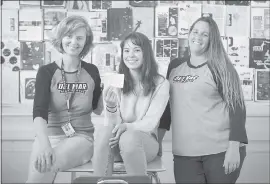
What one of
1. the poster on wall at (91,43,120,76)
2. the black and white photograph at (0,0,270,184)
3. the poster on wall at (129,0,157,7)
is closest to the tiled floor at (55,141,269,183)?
the black and white photograph at (0,0,270,184)

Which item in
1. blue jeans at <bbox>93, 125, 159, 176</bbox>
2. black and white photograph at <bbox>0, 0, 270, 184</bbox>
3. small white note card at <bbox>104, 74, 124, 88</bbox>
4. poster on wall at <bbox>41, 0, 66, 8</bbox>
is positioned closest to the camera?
blue jeans at <bbox>93, 125, 159, 176</bbox>

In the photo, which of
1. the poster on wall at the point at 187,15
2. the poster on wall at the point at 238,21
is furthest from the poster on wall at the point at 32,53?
the poster on wall at the point at 238,21

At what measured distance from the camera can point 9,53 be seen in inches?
97.2

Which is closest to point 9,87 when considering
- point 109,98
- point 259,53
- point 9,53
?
point 9,53

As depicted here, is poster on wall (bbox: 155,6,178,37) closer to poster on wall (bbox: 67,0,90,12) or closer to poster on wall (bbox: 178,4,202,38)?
poster on wall (bbox: 178,4,202,38)

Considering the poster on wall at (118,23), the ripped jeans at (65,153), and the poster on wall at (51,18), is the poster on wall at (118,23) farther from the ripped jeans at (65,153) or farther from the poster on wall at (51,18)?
the ripped jeans at (65,153)

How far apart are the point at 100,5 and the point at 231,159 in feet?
4.42

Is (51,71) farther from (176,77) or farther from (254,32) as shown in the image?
(254,32)

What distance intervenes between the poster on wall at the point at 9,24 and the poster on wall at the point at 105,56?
55 cm

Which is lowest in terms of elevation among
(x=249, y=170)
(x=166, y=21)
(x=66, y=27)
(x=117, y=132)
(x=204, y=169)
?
(x=249, y=170)

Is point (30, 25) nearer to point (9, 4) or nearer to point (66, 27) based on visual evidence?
point (9, 4)

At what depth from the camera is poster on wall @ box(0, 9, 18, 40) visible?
2.46 meters

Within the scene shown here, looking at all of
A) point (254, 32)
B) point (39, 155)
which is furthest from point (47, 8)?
point (254, 32)

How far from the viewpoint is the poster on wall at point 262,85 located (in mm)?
2539
